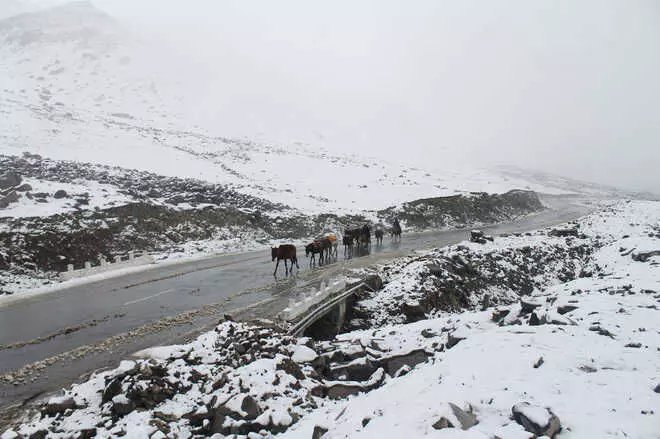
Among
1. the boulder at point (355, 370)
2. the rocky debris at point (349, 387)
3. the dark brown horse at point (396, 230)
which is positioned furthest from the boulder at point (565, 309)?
the dark brown horse at point (396, 230)

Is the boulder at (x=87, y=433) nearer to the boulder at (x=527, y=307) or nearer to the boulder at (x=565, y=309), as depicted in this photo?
the boulder at (x=527, y=307)

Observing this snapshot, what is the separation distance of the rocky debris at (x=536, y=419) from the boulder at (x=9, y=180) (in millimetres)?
35855

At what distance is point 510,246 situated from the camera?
100ft

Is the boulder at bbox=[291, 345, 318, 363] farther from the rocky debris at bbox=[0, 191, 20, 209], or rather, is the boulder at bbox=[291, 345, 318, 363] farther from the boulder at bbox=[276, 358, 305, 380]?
the rocky debris at bbox=[0, 191, 20, 209]

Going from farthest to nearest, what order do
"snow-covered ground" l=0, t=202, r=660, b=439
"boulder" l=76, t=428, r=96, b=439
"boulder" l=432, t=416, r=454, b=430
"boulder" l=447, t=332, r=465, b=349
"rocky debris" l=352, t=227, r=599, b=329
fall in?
1. "rocky debris" l=352, t=227, r=599, b=329
2. "boulder" l=447, t=332, r=465, b=349
3. "boulder" l=76, t=428, r=96, b=439
4. "snow-covered ground" l=0, t=202, r=660, b=439
5. "boulder" l=432, t=416, r=454, b=430

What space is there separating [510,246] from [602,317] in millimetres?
19785

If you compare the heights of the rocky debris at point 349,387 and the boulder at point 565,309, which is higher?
the boulder at point 565,309

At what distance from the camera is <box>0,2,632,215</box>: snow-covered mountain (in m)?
53.6

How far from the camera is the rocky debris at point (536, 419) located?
18.9ft

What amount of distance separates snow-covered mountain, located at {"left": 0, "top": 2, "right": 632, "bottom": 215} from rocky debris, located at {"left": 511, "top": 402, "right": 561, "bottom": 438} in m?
42.4

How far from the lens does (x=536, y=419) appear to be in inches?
233

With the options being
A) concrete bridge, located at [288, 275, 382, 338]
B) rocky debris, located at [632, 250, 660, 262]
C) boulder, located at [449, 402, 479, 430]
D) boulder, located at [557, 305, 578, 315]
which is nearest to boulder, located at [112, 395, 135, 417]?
concrete bridge, located at [288, 275, 382, 338]

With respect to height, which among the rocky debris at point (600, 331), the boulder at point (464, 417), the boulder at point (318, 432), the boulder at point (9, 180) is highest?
the boulder at point (9, 180)

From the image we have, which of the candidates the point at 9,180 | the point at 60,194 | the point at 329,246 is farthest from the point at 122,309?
the point at 9,180
